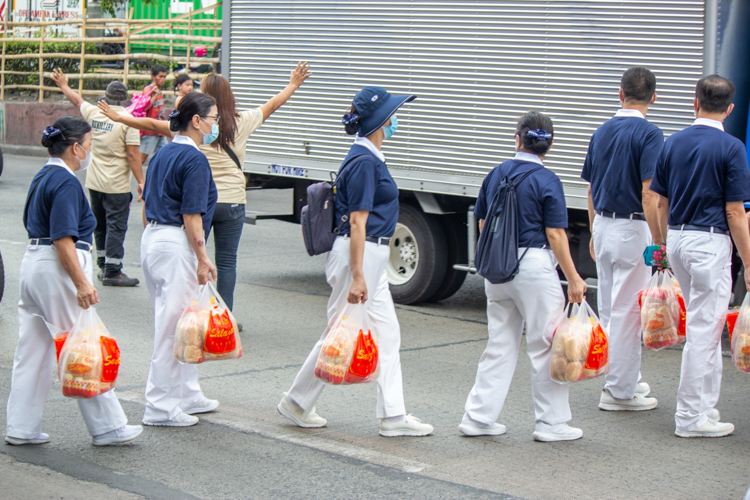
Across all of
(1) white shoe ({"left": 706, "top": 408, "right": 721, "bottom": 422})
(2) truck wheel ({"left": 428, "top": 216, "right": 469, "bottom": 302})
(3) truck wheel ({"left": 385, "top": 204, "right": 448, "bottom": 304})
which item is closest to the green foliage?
(3) truck wheel ({"left": 385, "top": 204, "right": 448, "bottom": 304})

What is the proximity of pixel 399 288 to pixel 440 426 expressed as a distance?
11.7ft

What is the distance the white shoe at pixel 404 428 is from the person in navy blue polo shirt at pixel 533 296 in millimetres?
225

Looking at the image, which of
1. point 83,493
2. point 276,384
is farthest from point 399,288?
point 83,493

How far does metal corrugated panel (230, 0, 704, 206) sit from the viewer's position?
7.35 m

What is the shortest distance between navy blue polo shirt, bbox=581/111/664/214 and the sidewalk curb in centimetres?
1845

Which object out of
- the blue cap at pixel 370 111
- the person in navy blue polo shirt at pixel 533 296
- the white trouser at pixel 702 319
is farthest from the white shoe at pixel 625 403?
the blue cap at pixel 370 111

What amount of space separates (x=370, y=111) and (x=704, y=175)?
1.82m

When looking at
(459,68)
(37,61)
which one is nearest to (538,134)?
(459,68)

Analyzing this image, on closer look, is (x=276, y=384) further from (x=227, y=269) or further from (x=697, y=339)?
(x=697, y=339)

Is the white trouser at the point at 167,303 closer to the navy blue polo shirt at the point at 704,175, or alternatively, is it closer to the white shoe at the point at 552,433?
the white shoe at the point at 552,433

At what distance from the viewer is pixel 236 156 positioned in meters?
7.49

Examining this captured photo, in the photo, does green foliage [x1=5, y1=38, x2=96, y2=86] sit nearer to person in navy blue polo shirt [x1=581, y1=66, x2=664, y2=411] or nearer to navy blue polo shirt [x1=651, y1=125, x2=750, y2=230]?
person in navy blue polo shirt [x1=581, y1=66, x2=664, y2=411]

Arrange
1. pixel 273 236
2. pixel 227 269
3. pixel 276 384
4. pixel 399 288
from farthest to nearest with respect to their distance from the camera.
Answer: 1. pixel 273 236
2. pixel 399 288
3. pixel 227 269
4. pixel 276 384

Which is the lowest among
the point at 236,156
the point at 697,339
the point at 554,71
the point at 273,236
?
the point at 273,236
